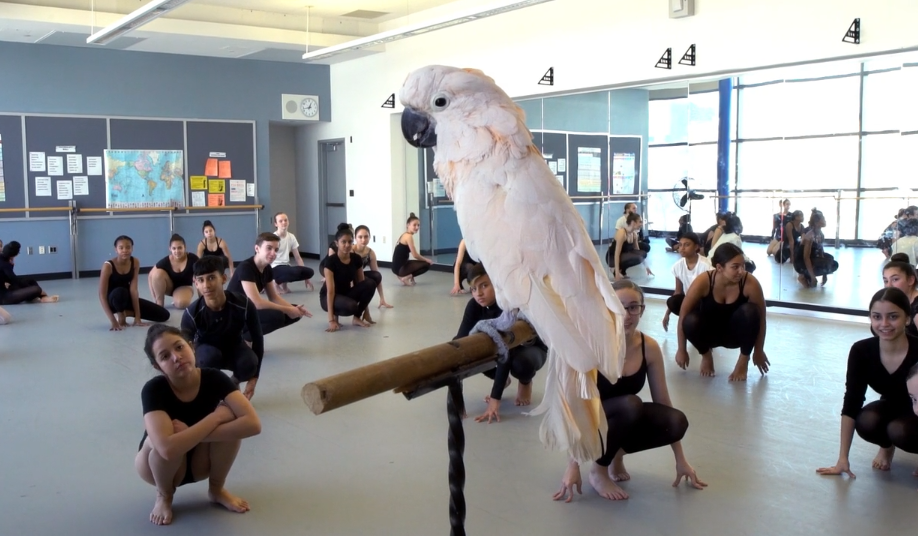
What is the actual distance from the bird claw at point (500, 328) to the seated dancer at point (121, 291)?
4.91m

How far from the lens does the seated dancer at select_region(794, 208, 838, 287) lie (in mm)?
7141

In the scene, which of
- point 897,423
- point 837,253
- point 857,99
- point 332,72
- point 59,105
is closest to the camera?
point 897,423

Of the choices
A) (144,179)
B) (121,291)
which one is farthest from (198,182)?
(121,291)

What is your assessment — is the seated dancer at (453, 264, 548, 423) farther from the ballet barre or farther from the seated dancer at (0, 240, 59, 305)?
the seated dancer at (0, 240, 59, 305)

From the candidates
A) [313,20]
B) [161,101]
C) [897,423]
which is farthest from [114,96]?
[897,423]

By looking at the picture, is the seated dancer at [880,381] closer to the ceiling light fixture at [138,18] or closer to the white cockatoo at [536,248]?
the white cockatoo at [536,248]

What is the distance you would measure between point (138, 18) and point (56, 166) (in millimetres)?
3530

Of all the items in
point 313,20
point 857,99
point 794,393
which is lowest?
point 794,393

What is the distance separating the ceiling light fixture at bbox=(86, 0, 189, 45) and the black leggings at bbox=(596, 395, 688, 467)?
582cm

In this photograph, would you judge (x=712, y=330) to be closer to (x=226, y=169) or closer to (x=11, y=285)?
(x=11, y=285)

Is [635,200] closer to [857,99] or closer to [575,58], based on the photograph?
[575,58]

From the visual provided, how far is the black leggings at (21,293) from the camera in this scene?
7695 mm

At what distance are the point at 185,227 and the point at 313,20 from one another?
3.50 meters

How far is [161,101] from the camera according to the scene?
10.7m
